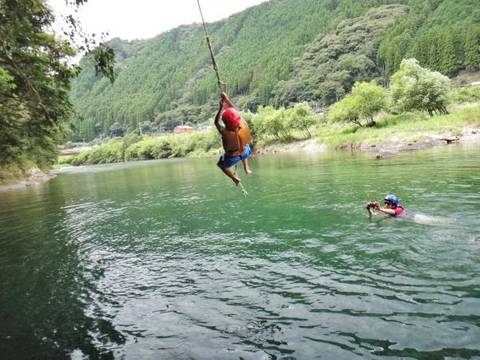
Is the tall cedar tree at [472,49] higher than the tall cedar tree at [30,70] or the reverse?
higher

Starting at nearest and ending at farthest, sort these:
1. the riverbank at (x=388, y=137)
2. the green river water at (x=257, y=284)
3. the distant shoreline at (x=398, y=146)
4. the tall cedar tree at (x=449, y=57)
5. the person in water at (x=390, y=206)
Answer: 1. the green river water at (x=257, y=284)
2. the person in water at (x=390, y=206)
3. the distant shoreline at (x=398, y=146)
4. the riverbank at (x=388, y=137)
5. the tall cedar tree at (x=449, y=57)

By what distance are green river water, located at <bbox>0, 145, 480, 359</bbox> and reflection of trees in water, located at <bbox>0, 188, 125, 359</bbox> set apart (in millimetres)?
55

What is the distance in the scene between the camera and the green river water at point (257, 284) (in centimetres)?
900

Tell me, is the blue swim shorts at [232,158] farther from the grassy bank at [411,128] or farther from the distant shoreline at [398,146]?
the grassy bank at [411,128]

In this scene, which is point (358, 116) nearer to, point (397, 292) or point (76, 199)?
point (76, 199)

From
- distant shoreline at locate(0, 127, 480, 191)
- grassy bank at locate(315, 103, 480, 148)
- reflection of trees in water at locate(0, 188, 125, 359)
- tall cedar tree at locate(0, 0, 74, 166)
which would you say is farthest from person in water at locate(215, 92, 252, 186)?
grassy bank at locate(315, 103, 480, 148)

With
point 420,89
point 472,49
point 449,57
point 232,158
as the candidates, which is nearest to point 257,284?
point 232,158

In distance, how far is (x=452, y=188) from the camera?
24.2 meters

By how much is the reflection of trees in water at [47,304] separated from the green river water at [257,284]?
0.06 meters

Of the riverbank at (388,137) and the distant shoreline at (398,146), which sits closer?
the distant shoreline at (398,146)

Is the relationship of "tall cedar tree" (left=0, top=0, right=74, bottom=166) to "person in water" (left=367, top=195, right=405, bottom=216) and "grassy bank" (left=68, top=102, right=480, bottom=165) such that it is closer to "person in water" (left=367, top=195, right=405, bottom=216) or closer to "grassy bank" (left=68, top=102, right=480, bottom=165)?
"person in water" (left=367, top=195, right=405, bottom=216)

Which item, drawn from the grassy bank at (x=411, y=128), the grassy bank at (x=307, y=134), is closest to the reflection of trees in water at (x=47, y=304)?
the grassy bank at (x=411, y=128)

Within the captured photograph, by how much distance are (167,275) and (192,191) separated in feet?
80.2

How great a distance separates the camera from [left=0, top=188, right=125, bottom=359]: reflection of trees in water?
980 cm
